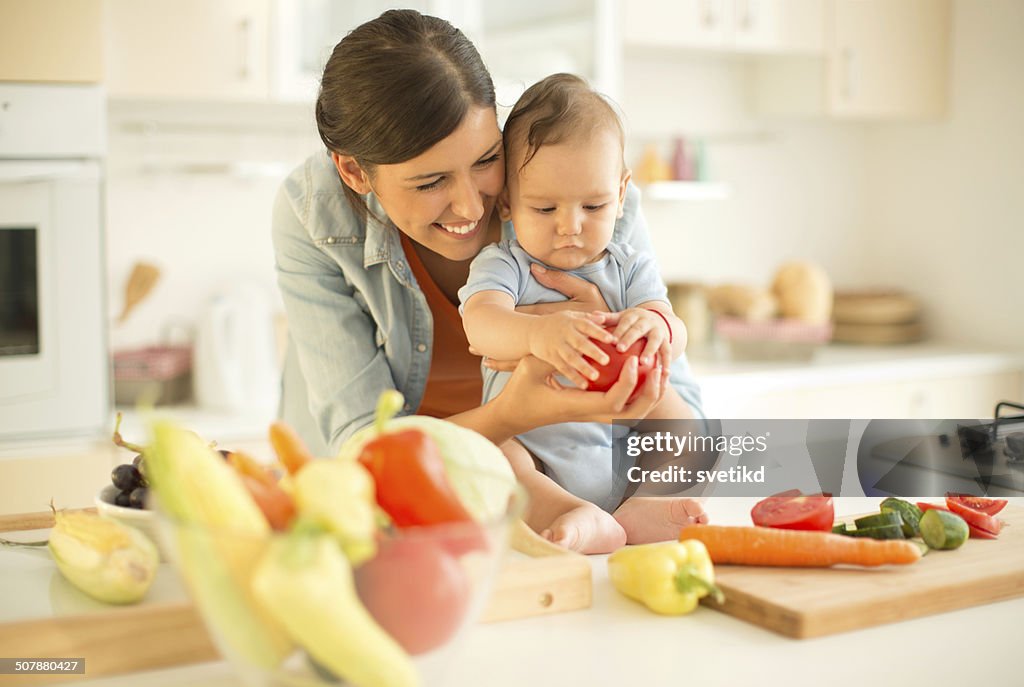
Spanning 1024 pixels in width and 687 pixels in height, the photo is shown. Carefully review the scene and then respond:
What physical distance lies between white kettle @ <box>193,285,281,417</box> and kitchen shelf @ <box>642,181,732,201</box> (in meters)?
1.44

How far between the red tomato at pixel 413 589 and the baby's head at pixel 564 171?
0.84 metres

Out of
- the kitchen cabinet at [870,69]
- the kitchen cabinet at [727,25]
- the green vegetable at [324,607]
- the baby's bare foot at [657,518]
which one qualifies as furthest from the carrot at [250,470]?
the kitchen cabinet at [870,69]

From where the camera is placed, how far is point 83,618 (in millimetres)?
871

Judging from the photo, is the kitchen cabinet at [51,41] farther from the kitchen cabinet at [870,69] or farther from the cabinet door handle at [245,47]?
the kitchen cabinet at [870,69]

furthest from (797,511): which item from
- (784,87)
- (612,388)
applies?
(784,87)

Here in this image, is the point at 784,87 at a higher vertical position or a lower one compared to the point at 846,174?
higher

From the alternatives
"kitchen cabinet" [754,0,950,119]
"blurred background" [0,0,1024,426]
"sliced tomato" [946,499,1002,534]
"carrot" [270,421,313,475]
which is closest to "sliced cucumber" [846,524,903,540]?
"sliced tomato" [946,499,1002,534]

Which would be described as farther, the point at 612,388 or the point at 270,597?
the point at 612,388

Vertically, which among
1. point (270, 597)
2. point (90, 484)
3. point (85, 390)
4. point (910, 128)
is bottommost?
point (90, 484)

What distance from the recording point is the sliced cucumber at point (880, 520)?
3.72 feet

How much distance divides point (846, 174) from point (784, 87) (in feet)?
2.00

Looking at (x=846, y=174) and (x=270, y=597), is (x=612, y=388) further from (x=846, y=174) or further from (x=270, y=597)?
(x=846, y=174)

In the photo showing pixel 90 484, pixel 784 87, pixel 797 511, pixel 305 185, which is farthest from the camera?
pixel 784 87

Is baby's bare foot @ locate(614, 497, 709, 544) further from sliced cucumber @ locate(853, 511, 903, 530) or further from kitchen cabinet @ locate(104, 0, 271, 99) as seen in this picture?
kitchen cabinet @ locate(104, 0, 271, 99)
